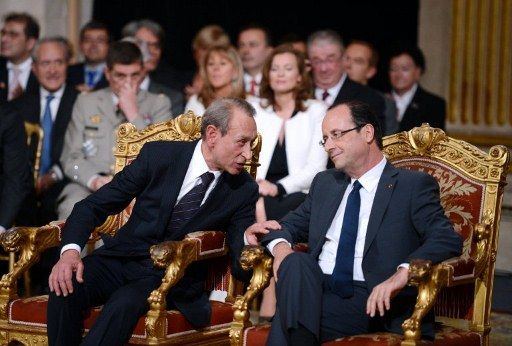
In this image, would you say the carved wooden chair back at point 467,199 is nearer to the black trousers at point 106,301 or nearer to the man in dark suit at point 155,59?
the black trousers at point 106,301

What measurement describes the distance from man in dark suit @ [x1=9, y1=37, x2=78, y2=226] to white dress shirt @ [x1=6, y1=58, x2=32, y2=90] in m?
0.37

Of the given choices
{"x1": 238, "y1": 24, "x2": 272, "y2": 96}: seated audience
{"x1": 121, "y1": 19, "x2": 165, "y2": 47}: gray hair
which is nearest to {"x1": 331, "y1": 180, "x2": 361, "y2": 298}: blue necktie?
{"x1": 238, "y1": 24, "x2": 272, "y2": 96}: seated audience

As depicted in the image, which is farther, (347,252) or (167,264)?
(167,264)

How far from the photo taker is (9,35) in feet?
29.0

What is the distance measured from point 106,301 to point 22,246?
44cm

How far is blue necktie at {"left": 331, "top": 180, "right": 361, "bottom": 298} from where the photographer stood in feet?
15.4

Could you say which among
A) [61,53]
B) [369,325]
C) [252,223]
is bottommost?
[369,325]

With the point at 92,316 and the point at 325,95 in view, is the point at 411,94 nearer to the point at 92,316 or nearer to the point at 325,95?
the point at 325,95

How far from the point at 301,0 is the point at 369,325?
514 cm

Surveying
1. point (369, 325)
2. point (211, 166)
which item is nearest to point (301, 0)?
point (211, 166)

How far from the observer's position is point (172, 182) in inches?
201

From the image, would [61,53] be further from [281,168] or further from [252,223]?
[252,223]

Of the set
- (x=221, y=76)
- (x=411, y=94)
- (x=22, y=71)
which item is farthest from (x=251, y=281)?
(x=22, y=71)

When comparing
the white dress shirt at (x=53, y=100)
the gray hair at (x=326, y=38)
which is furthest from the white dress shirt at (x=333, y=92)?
the white dress shirt at (x=53, y=100)
